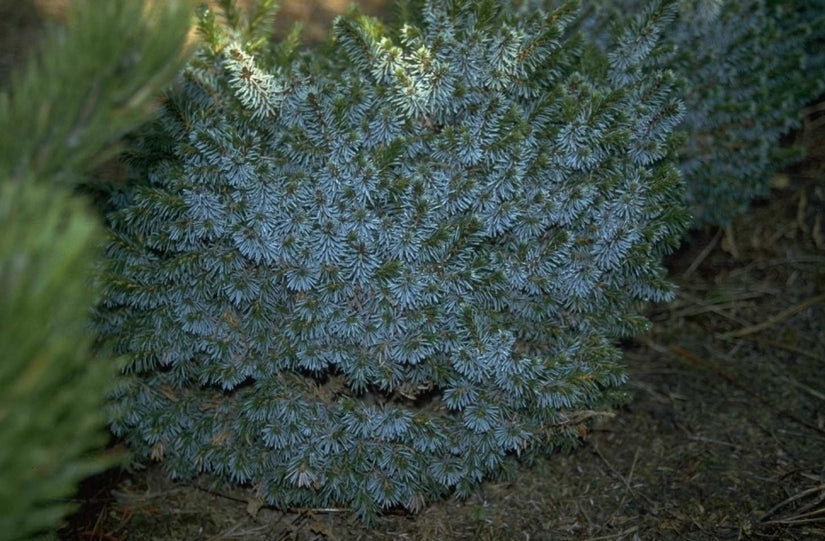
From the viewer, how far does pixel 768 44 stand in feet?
10.6

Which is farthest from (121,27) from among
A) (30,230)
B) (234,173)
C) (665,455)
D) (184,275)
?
(665,455)

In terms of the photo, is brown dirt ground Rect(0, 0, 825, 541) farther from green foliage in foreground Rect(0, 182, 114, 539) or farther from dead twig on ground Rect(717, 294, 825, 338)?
green foliage in foreground Rect(0, 182, 114, 539)

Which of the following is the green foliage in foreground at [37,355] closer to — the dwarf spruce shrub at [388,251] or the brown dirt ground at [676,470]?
the dwarf spruce shrub at [388,251]

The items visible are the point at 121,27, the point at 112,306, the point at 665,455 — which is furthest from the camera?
the point at 665,455

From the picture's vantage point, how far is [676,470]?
2623 mm

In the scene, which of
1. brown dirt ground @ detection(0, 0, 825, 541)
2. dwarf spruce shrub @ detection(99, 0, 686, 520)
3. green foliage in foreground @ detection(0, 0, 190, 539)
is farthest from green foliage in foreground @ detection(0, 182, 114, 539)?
brown dirt ground @ detection(0, 0, 825, 541)

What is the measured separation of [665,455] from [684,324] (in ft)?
2.68

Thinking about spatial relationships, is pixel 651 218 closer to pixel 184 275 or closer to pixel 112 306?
pixel 184 275

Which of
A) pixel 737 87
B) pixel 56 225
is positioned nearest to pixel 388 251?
pixel 56 225

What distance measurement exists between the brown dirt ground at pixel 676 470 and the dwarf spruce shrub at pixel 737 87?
499 mm

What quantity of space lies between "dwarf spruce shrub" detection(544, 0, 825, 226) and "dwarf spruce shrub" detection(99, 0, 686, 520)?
902 millimetres

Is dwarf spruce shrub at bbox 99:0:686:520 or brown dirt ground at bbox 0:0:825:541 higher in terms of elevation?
dwarf spruce shrub at bbox 99:0:686:520

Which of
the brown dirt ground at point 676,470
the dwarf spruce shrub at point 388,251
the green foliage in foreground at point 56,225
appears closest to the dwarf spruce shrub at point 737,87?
the brown dirt ground at point 676,470

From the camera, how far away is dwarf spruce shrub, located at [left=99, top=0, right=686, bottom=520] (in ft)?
6.79
